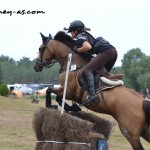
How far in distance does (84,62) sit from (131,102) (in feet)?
4.51

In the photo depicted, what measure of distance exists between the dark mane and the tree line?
75.2m

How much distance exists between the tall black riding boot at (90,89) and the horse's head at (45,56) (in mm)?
1247

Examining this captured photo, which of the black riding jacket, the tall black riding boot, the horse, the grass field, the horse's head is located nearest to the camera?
the horse

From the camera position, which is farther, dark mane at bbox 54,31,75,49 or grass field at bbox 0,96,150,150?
grass field at bbox 0,96,150,150

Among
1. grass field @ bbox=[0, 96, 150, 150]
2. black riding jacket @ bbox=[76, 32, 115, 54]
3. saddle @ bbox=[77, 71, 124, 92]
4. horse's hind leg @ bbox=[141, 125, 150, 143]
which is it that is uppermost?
black riding jacket @ bbox=[76, 32, 115, 54]

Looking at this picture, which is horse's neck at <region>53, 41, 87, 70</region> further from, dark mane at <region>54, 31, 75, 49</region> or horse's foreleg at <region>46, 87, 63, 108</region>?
horse's foreleg at <region>46, 87, 63, 108</region>

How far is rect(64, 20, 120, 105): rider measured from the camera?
34.6 feet

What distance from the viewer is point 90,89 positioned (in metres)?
10.6

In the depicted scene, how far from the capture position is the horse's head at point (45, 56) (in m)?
11.5

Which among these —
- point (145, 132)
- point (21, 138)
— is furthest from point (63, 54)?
point (21, 138)

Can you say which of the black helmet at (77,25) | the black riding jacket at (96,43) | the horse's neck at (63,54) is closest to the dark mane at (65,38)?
the horse's neck at (63,54)

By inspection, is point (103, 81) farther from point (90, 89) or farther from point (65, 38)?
point (65, 38)

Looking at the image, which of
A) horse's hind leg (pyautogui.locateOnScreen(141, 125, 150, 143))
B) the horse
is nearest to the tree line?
the horse

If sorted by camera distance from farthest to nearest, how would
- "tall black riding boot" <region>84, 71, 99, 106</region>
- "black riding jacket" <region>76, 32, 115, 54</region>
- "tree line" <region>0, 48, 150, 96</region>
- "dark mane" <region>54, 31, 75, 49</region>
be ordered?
"tree line" <region>0, 48, 150, 96</region>, "dark mane" <region>54, 31, 75, 49</region>, "black riding jacket" <region>76, 32, 115, 54</region>, "tall black riding boot" <region>84, 71, 99, 106</region>
